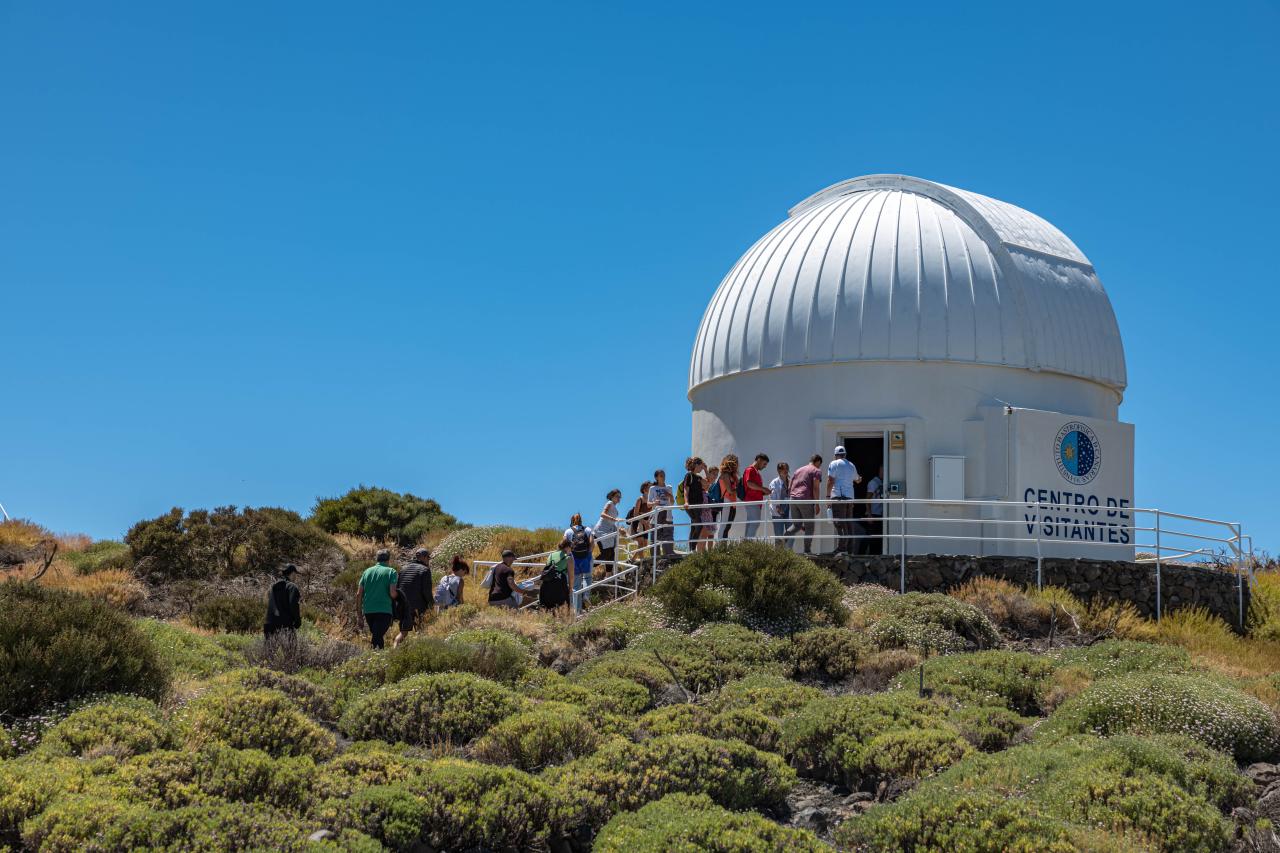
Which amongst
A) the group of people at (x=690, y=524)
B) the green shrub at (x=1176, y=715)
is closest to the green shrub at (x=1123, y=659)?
the green shrub at (x=1176, y=715)

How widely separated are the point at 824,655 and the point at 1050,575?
474cm

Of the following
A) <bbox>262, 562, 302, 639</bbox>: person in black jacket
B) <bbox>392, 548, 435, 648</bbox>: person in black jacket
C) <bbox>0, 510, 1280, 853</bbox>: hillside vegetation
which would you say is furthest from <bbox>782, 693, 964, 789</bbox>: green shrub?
<bbox>392, 548, 435, 648</bbox>: person in black jacket

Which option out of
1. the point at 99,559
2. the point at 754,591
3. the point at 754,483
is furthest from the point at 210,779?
the point at 99,559

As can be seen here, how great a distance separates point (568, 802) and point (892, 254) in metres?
12.7

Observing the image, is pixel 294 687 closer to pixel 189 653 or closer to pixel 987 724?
pixel 189 653

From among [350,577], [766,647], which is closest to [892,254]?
[766,647]

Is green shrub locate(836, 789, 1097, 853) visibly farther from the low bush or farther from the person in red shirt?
the person in red shirt

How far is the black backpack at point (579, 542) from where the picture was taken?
1589cm

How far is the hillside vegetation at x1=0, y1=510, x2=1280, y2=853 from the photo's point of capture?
710 cm

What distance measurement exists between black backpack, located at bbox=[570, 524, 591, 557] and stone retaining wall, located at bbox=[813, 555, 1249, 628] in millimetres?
2832

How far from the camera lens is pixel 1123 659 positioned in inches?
457

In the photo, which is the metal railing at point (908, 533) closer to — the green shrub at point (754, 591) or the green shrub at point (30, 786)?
the green shrub at point (754, 591)

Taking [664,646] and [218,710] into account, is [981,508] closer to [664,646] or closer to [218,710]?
[664,646]

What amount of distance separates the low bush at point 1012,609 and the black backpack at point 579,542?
14.7ft
